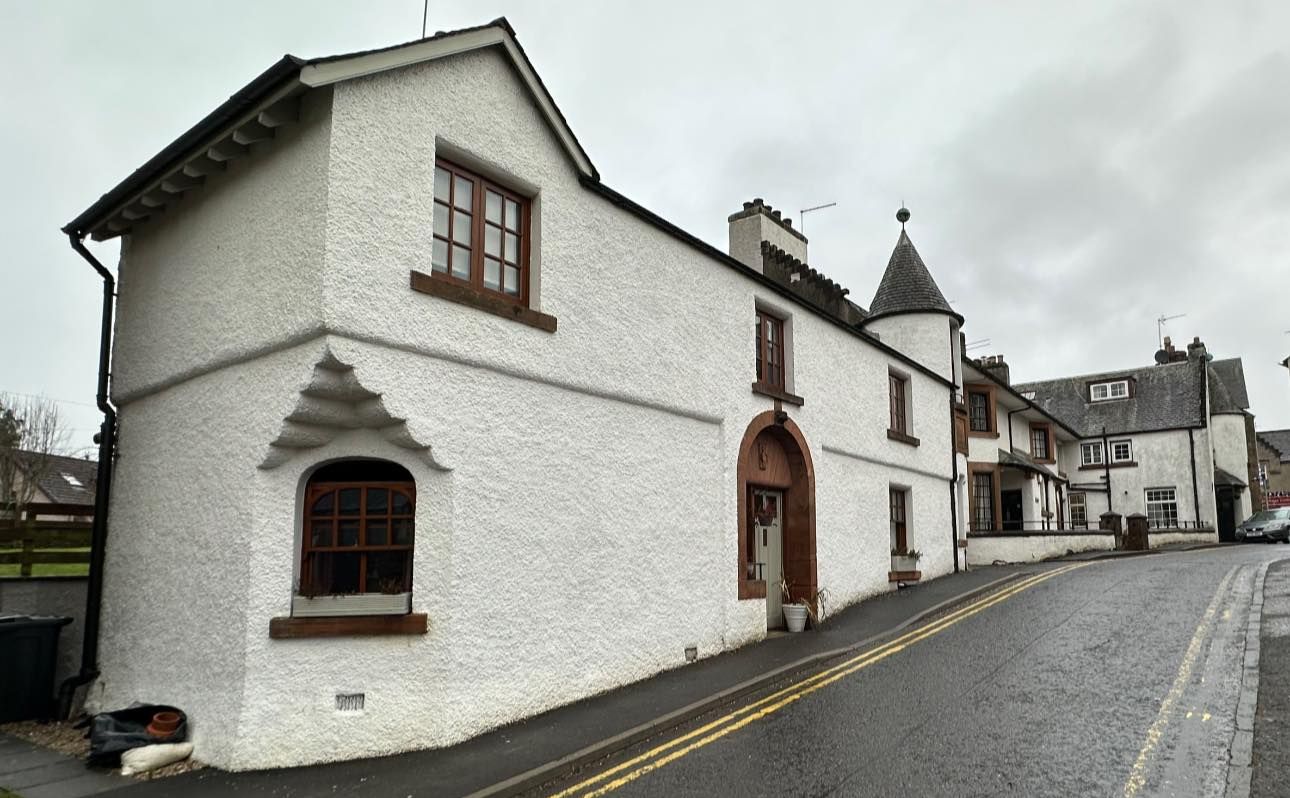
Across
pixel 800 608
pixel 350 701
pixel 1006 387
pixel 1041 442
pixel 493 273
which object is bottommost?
pixel 350 701

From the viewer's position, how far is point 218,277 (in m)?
8.84

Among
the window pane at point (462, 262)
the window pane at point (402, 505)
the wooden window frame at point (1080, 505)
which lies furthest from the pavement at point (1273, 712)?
the wooden window frame at point (1080, 505)

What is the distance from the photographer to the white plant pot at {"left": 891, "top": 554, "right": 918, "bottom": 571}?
17163mm

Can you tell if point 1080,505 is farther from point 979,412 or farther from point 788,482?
point 788,482

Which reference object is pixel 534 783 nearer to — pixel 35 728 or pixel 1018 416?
pixel 35 728

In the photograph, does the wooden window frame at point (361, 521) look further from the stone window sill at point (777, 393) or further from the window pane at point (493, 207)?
the stone window sill at point (777, 393)

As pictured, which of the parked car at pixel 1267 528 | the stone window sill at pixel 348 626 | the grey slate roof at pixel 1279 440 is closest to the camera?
the stone window sill at pixel 348 626

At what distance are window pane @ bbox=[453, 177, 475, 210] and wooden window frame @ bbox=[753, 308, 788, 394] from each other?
5.90 m

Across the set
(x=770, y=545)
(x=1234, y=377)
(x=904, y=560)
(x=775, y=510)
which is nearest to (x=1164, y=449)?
(x=1234, y=377)

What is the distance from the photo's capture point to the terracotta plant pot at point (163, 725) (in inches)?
298

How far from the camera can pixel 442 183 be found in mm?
8672

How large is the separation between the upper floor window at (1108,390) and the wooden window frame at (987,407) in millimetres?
16926

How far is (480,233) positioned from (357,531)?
3.41 metres

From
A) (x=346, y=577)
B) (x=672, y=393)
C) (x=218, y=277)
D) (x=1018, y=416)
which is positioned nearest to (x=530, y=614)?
(x=346, y=577)
